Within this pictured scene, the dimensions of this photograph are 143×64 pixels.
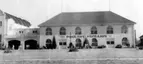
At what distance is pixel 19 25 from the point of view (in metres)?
55.8

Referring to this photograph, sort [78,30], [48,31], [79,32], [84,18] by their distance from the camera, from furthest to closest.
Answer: [84,18] → [48,31] → [78,30] → [79,32]

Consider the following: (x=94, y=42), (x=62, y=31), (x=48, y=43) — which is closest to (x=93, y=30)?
(x=94, y=42)

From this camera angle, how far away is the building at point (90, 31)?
43.7 metres

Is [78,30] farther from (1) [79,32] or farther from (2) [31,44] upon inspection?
(2) [31,44]

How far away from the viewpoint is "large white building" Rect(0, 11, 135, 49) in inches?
1725

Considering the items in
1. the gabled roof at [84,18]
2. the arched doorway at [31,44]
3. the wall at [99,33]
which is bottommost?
the arched doorway at [31,44]

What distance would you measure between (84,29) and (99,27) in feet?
10.3

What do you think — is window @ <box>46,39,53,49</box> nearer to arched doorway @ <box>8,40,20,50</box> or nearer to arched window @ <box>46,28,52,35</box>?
arched window @ <box>46,28,52,35</box>

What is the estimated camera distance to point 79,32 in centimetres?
4500

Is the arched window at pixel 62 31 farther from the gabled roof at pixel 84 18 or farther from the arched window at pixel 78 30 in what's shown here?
the arched window at pixel 78 30

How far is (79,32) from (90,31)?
91.4 inches

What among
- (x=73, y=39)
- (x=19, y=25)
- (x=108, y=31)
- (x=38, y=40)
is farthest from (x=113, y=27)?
(x=19, y=25)

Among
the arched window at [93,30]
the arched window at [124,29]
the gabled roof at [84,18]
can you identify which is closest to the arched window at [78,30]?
the gabled roof at [84,18]

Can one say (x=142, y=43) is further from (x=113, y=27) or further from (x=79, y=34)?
(x=79, y=34)
